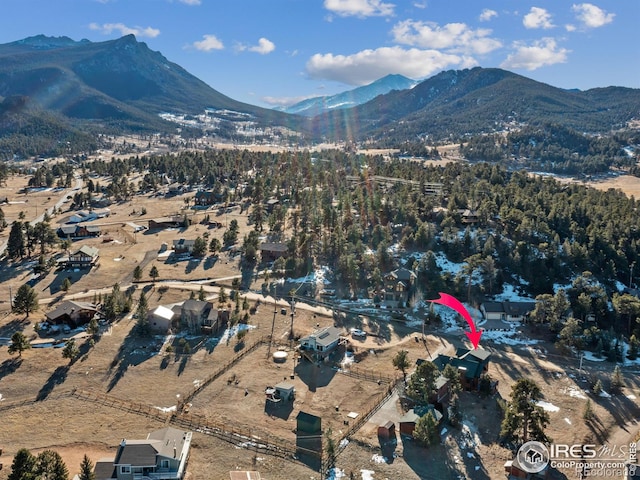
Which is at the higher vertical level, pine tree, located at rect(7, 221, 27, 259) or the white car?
pine tree, located at rect(7, 221, 27, 259)

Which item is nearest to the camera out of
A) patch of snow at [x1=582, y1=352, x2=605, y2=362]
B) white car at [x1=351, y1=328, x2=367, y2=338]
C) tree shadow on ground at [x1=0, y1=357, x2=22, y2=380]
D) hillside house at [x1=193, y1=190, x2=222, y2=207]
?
tree shadow on ground at [x1=0, y1=357, x2=22, y2=380]

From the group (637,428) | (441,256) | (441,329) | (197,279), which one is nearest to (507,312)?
(441,329)

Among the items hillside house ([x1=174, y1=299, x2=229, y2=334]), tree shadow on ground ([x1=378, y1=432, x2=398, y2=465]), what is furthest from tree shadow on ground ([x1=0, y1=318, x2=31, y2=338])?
tree shadow on ground ([x1=378, y1=432, x2=398, y2=465])

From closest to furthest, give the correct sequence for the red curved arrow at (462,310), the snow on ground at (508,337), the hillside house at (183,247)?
the red curved arrow at (462,310) < the snow on ground at (508,337) < the hillside house at (183,247)

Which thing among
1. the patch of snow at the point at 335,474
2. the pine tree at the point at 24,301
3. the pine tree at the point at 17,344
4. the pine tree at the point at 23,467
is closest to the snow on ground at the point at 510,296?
the patch of snow at the point at 335,474

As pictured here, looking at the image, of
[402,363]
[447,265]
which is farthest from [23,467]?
[447,265]

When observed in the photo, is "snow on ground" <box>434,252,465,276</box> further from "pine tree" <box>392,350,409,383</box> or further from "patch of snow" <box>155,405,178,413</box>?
"patch of snow" <box>155,405,178,413</box>

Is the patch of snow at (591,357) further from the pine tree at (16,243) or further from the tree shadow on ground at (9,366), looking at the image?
the pine tree at (16,243)
